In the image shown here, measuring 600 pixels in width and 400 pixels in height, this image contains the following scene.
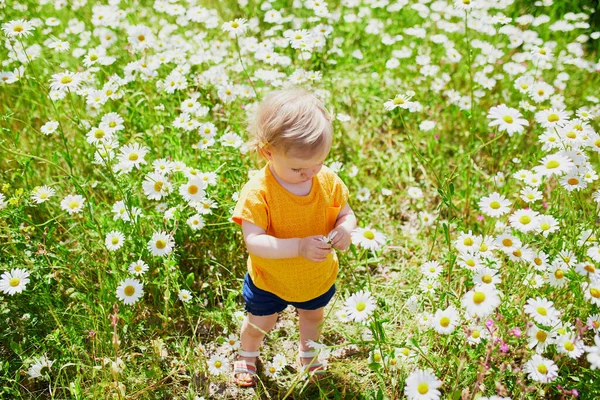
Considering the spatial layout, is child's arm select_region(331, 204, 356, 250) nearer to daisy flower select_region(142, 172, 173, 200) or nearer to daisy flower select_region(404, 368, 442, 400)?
daisy flower select_region(404, 368, 442, 400)

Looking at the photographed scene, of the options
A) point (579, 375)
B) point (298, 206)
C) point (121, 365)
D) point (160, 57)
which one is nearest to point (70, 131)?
point (160, 57)

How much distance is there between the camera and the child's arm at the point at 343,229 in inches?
62.8

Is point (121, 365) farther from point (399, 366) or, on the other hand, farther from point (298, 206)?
point (399, 366)

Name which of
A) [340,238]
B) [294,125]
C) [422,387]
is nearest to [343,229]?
[340,238]

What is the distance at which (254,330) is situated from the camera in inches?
76.4

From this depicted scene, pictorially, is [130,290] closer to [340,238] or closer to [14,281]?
[14,281]

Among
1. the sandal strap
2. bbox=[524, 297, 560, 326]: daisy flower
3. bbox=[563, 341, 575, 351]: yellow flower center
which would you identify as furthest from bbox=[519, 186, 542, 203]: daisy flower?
the sandal strap

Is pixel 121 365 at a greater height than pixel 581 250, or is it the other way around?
pixel 581 250

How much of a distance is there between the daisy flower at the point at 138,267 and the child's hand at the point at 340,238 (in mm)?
877

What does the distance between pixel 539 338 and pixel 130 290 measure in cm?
152

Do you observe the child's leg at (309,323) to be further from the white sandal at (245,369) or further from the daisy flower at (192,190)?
the daisy flower at (192,190)

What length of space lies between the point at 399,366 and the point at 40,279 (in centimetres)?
153

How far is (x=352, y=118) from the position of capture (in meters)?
3.24

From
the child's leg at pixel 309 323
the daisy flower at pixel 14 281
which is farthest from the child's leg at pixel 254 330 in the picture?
the daisy flower at pixel 14 281
